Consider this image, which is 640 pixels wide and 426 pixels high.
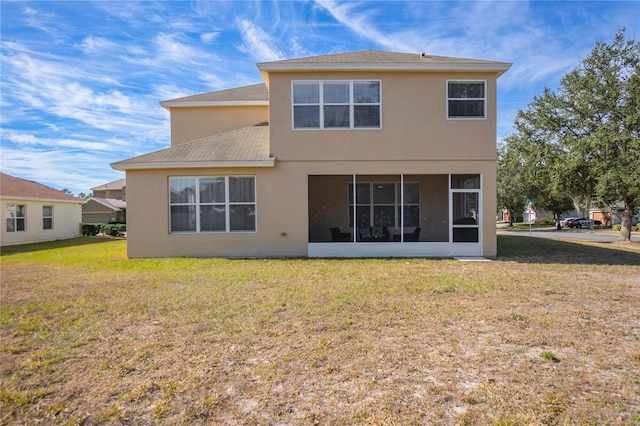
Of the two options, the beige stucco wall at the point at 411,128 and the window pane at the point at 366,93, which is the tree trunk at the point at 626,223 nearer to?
the beige stucco wall at the point at 411,128

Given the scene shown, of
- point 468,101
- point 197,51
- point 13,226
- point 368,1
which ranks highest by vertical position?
point 368,1

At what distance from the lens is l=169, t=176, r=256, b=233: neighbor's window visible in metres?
12.7

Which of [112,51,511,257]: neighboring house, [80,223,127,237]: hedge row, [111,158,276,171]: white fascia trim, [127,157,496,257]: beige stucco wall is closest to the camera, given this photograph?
[111,158,276,171]: white fascia trim

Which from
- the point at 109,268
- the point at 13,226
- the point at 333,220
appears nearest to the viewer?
the point at 109,268

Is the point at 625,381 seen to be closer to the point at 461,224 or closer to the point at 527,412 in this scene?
the point at 527,412

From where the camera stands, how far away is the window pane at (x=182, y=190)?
12781mm

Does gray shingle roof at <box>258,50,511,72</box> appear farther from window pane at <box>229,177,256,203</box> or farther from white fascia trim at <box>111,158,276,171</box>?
window pane at <box>229,177,256,203</box>

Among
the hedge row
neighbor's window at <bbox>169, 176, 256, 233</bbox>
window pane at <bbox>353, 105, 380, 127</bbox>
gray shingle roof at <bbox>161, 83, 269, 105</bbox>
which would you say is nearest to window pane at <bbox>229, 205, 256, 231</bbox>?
neighbor's window at <bbox>169, 176, 256, 233</bbox>

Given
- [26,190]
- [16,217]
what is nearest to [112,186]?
[26,190]

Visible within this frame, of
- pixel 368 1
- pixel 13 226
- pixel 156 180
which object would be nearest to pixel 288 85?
pixel 368 1

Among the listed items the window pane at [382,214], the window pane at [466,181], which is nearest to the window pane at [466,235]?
the window pane at [466,181]

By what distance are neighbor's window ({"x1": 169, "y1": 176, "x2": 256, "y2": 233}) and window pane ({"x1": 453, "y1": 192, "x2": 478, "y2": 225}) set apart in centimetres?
740

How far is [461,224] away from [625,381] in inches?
377

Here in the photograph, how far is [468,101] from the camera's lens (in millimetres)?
12594
